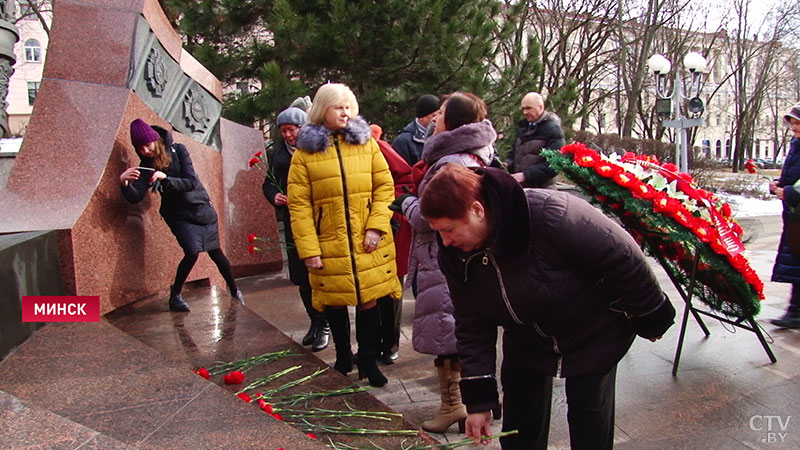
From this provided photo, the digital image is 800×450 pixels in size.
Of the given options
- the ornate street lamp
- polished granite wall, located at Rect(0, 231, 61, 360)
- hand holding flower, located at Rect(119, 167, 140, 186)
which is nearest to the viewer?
polished granite wall, located at Rect(0, 231, 61, 360)

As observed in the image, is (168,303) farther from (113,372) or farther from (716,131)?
(716,131)

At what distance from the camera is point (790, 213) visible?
194 inches

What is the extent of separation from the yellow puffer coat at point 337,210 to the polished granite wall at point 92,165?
1.35m

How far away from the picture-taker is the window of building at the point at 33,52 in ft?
144

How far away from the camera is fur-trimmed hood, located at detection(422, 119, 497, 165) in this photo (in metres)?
3.02

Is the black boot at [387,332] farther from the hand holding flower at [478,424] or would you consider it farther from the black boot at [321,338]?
the hand holding flower at [478,424]

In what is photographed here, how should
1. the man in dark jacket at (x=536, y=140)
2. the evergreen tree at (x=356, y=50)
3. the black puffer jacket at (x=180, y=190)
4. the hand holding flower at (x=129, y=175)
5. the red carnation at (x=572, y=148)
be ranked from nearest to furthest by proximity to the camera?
the red carnation at (x=572, y=148), the hand holding flower at (x=129, y=175), the black puffer jacket at (x=180, y=190), the man in dark jacket at (x=536, y=140), the evergreen tree at (x=356, y=50)

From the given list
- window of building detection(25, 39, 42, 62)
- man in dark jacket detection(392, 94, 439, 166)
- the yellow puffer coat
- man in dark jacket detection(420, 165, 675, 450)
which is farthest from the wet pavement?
window of building detection(25, 39, 42, 62)

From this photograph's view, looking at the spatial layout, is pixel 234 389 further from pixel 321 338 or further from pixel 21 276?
pixel 321 338

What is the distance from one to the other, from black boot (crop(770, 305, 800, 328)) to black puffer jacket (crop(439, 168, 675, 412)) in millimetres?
3544

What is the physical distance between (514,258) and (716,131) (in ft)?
227

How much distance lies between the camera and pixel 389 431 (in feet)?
9.00

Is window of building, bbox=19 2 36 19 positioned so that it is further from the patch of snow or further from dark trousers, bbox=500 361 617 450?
dark trousers, bbox=500 361 617 450

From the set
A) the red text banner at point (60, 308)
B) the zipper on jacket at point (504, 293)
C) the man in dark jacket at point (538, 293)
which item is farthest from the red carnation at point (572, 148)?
the red text banner at point (60, 308)
